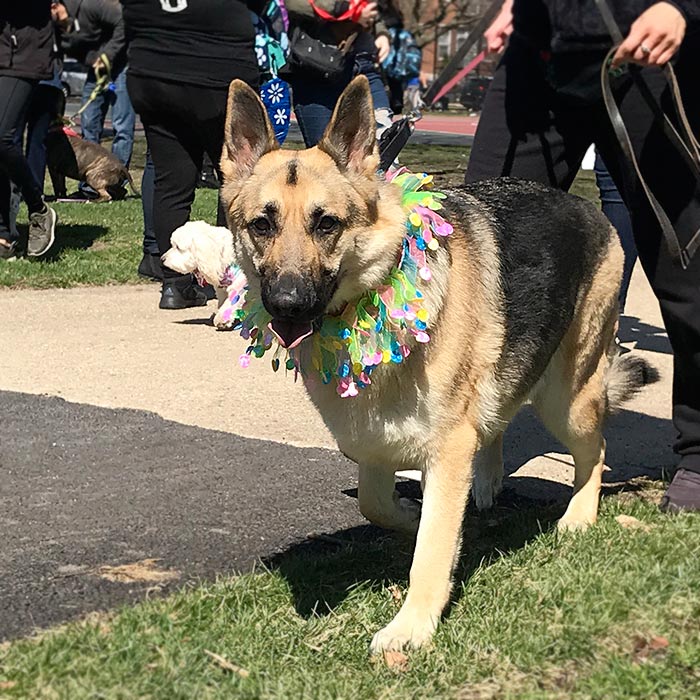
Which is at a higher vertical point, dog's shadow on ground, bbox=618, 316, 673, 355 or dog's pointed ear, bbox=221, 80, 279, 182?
dog's pointed ear, bbox=221, 80, 279, 182

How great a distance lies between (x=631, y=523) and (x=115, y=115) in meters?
11.7

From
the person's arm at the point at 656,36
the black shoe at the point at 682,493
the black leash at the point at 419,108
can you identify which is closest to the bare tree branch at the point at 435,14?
the black leash at the point at 419,108

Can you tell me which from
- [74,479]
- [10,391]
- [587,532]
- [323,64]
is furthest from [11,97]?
[587,532]

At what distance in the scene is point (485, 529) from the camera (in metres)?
4.41

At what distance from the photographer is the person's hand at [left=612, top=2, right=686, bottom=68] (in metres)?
3.83

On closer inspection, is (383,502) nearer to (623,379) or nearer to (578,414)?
(578,414)

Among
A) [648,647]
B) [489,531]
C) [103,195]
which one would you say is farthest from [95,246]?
[648,647]

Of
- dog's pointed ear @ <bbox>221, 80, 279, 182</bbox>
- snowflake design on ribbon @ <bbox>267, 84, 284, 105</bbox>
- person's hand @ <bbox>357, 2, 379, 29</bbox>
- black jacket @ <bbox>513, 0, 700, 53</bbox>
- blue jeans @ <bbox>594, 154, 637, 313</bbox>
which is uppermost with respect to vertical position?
black jacket @ <bbox>513, 0, 700, 53</bbox>

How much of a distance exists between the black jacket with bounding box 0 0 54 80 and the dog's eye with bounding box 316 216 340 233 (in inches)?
243

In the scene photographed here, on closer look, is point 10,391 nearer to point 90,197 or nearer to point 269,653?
point 269,653

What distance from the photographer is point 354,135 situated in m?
3.66

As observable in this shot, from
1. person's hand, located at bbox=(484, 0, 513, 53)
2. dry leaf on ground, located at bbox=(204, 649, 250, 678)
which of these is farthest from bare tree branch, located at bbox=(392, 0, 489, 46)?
dry leaf on ground, located at bbox=(204, 649, 250, 678)

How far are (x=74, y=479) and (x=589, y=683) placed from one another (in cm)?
256

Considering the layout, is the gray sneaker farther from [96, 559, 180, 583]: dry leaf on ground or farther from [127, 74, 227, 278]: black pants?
[96, 559, 180, 583]: dry leaf on ground
